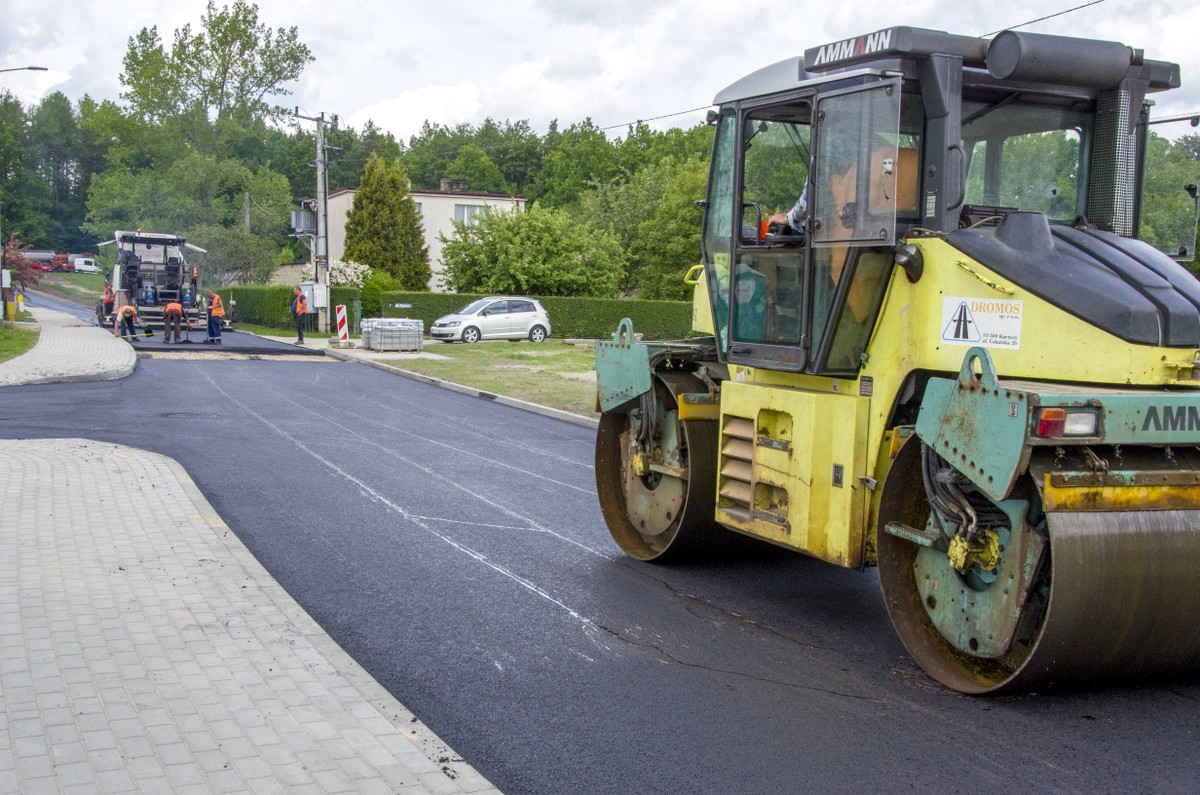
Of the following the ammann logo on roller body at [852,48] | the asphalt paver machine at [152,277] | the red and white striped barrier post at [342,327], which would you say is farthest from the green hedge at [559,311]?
the ammann logo on roller body at [852,48]

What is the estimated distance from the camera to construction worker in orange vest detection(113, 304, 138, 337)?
1284 inches

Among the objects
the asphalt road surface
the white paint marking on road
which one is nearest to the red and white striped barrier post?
the white paint marking on road

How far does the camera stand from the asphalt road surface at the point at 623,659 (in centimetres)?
428

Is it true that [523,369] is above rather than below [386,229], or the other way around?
below

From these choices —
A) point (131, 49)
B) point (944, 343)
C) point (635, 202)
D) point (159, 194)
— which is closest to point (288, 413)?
point (944, 343)

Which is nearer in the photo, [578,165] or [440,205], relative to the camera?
[440,205]

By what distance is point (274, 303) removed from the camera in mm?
44344

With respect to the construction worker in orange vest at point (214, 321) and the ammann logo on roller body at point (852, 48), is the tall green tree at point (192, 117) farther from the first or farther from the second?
the ammann logo on roller body at point (852, 48)

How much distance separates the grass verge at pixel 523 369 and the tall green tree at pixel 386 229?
72.5 ft

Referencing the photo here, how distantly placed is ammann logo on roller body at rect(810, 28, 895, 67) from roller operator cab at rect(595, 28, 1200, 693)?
0.05 feet

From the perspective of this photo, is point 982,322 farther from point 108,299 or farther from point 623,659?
point 108,299

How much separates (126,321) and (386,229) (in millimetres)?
23410

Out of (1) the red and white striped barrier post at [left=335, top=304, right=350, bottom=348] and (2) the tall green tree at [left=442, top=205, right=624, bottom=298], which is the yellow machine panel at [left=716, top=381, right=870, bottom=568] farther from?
(2) the tall green tree at [left=442, top=205, right=624, bottom=298]

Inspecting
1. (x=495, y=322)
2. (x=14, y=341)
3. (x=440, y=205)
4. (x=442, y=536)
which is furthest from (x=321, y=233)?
(x=440, y=205)
